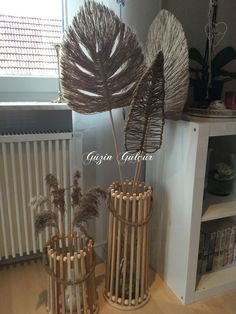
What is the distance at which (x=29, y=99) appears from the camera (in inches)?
57.6

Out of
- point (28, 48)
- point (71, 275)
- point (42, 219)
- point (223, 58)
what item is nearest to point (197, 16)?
point (223, 58)

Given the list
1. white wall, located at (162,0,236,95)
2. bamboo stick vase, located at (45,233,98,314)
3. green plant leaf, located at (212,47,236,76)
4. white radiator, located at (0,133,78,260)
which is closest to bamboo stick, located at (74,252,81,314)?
bamboo stick vase, located at (45,233,98,314)

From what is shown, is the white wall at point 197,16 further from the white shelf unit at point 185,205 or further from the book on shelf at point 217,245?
the book on shelf at point 217,245

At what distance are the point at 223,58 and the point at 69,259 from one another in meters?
1.06

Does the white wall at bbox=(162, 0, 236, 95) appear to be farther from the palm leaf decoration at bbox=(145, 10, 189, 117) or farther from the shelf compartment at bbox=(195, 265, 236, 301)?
the shelf compartment at bbox=(195, 265, 236, 301)

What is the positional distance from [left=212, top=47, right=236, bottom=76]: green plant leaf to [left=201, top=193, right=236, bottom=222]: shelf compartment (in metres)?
Result: 0.58

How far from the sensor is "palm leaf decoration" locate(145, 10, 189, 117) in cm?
106

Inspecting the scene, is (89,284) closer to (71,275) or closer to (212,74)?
(71,275)

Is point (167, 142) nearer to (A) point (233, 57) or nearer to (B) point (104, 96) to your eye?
(B) point (104, 96)

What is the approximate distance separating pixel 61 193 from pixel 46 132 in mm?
395

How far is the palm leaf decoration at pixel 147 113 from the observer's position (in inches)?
36.8

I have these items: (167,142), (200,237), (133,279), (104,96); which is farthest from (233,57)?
(133,279)

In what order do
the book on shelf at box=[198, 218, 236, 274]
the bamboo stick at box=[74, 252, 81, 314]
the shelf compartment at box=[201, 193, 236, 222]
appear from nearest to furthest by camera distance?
the bamboo stick at box=[74, 252, 81, 314] → the shelf compartment at box=[201, 193, 236, 222] → the book on shelf at box=[198, 218, 236, 274]

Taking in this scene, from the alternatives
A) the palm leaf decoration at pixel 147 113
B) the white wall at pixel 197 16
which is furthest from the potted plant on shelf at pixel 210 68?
the palm leaf decoration at pixel 147 113
